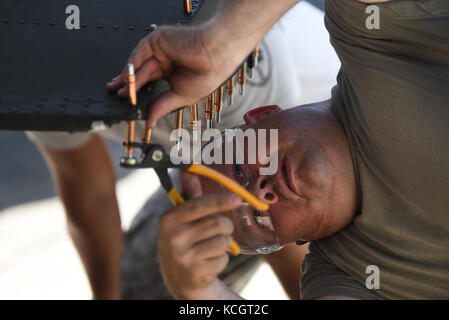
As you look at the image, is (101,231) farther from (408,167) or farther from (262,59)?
(408,167)

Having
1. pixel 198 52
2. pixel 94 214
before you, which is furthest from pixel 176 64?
pixel 94 214

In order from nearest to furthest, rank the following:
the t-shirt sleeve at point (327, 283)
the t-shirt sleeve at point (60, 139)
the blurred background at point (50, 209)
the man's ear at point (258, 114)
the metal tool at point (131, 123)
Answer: the metal tool at point (131, 123)
the t-shirt sleeve at point (327, 283)
the man's ear at point (258, 114)
the t-shirt sleeve at point (60, 139)
the blurred background at point (50, 209)

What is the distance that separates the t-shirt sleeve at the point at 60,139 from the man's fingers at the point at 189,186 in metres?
0.96

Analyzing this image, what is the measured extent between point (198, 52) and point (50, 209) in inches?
71.2

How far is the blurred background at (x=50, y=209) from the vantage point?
200 cm

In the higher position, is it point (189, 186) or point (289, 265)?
point (189, 186)

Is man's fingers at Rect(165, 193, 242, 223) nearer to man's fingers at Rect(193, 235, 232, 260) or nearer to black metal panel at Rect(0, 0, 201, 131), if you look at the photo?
man's fingers at Rect(193, 235, 232, 260)

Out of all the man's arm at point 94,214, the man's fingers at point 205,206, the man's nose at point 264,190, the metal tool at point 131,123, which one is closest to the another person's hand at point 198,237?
the man's fingers at point 205,206

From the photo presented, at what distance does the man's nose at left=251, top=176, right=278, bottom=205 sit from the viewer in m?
1.24

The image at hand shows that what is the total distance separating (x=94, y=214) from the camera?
6.73 feet

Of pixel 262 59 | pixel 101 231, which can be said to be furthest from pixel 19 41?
pixel 101 231

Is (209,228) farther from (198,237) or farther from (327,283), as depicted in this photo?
(327,283)

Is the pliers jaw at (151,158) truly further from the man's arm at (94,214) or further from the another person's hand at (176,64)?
the man's arm at (94,214)

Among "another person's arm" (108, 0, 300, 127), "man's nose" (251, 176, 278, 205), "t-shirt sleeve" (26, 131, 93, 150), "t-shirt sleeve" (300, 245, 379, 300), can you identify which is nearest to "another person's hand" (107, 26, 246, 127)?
"another person's arm" (108, 0, 300, 127)
